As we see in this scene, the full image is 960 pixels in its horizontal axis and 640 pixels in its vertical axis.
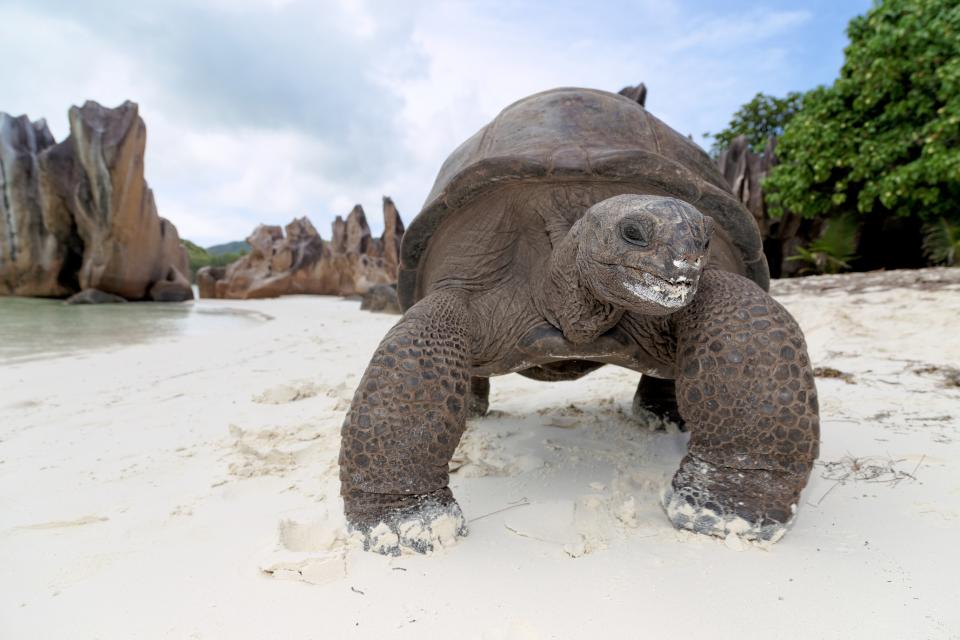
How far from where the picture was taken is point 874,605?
4.42 feet

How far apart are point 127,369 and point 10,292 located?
53.8 ft

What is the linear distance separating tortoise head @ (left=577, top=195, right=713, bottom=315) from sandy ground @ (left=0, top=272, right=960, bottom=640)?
0.73 meters

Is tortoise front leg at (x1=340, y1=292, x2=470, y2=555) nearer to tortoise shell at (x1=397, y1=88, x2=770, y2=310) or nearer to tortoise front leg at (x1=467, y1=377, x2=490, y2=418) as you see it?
tortoise shell at (x1=397, y1=88, x2=770, y2=310)

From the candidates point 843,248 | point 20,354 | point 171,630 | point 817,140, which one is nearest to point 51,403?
point 20,354

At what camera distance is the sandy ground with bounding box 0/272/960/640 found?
134 cm

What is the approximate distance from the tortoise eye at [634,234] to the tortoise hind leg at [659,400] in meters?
1.53

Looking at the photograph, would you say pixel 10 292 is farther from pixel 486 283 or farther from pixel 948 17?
pixel 948 17

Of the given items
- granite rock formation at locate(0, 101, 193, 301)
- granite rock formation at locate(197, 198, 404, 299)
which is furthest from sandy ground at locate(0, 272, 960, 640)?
granite rock formation at locate(197, 198, 404, 299)

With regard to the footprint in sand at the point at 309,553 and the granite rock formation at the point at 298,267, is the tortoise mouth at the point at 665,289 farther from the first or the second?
the granite rock formation at the point at 298,267

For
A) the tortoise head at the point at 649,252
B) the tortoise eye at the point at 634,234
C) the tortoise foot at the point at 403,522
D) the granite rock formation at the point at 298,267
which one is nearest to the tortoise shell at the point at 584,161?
the tortoise head at the point at 649,252

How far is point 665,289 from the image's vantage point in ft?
5.21

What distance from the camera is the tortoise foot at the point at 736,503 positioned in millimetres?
1688

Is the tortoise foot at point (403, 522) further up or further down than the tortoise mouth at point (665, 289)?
further down

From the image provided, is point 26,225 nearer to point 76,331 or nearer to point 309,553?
point 76,331
